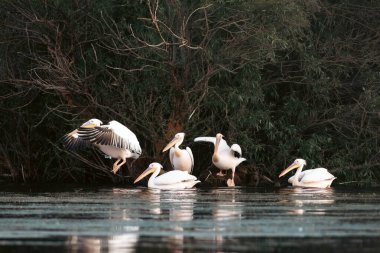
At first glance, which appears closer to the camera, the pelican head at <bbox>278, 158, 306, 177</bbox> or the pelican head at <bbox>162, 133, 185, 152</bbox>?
the pelican head at <bbox>162, 133, 185, 152</bbox>

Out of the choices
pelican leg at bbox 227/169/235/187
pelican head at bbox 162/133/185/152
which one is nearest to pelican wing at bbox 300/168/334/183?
pelican leg at bbox 227/169/235/187

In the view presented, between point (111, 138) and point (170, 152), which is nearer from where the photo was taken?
point (111, 138)

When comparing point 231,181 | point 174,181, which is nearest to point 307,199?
point 174,181

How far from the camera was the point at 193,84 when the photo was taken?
25.6 m

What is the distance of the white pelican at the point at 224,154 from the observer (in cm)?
2408

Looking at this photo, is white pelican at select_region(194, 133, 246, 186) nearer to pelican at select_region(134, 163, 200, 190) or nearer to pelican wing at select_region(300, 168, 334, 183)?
pelican at select_region(134, 163, 200, 190)

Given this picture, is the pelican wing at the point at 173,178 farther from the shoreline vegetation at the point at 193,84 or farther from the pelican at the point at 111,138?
the shoreline vegetation at the point at 193,84

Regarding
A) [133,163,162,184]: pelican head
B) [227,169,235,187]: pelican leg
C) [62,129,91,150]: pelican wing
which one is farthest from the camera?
[227,169,235,187]: pelican leg

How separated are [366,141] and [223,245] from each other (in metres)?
14.4

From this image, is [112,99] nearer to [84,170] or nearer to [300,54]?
[84,170]

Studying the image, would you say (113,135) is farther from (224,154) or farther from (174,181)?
(224,154)

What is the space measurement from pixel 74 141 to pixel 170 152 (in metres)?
1.91

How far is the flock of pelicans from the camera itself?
23141 mm

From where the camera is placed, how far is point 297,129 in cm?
2600
